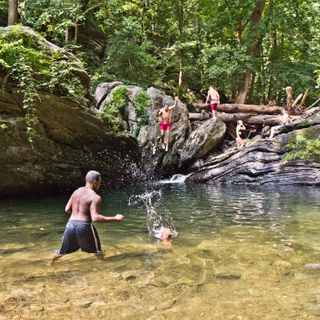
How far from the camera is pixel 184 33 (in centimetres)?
2716

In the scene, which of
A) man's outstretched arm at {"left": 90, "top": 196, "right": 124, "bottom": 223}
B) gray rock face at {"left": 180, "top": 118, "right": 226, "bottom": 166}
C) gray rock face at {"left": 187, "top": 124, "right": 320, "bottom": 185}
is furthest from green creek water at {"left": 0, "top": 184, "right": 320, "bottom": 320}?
gray rock face at {"left": 180, "top": 118, "right": 226, "bottom": 166}

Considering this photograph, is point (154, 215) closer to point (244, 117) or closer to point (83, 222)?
point (83, 222)

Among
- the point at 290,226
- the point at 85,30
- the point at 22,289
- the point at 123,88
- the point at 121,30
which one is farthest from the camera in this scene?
the point at 85,30

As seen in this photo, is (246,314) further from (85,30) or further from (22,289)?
(85,30)

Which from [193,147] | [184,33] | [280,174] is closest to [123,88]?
[193,147]

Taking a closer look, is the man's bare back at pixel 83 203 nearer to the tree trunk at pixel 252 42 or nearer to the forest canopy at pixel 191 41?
the forest canopy at pixel 191 41

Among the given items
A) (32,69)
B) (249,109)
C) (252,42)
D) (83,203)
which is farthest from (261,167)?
(83,203)

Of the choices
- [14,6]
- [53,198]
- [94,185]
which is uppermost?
[14,6]

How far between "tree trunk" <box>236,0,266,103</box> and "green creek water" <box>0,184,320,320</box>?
14957 mm

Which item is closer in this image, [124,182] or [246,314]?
[246,314]

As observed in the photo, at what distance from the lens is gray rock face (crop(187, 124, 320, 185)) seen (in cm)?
1747

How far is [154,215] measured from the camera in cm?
1069

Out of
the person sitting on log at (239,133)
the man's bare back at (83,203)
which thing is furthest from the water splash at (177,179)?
the man's bare back at (83,203)

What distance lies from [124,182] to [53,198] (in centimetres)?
408
